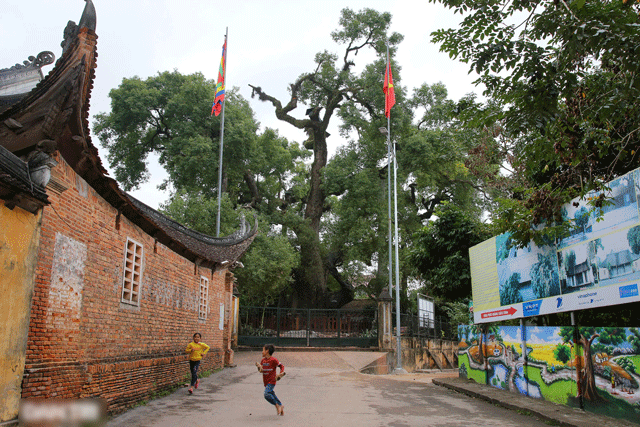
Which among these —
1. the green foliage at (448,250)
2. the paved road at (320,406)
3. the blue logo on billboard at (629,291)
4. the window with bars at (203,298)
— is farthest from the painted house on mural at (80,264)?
the green foliage at (448,250)

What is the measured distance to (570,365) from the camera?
876 centimetres

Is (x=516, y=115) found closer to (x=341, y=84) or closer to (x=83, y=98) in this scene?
(x=83, y=98)

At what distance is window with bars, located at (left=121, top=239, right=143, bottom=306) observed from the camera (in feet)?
27.1

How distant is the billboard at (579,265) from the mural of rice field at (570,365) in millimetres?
482

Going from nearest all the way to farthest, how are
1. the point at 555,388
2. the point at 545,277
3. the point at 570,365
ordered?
the point at 570,365
the point at 555,388
the point at 545,277

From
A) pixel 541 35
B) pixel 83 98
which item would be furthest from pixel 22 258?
pixel 541 35

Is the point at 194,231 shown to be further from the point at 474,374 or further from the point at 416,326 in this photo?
the point at 416,326

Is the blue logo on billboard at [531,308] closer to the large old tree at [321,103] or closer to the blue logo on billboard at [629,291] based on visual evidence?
the blue logo on billboard at [629,291]

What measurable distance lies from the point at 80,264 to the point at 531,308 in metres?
8.79

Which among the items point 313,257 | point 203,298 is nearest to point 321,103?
point 313,257

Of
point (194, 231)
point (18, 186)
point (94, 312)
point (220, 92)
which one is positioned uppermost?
Answer: point (220, 92)

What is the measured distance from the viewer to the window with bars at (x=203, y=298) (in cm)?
1303

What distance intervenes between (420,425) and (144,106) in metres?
23.5

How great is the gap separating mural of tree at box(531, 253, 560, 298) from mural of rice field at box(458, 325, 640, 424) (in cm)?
74
